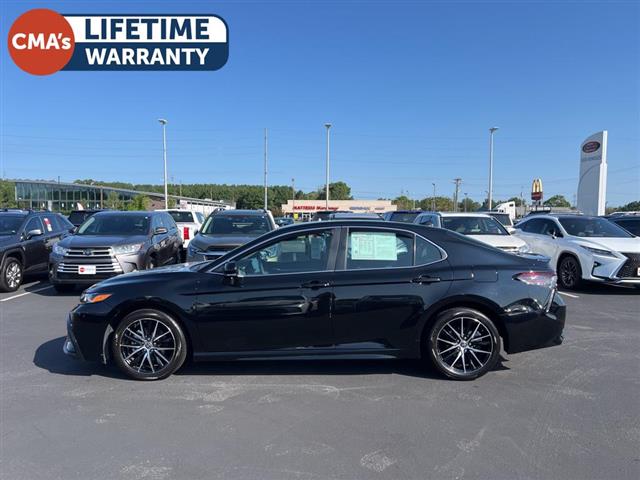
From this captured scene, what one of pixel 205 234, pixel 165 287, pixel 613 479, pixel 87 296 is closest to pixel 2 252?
pixel 205 234

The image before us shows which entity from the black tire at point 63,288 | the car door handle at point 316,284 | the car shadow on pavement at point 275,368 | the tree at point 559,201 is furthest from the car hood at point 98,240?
the tree at point 559,201

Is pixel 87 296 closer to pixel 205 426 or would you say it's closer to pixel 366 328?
pixel 205 426

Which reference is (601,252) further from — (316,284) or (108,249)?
(108,249)

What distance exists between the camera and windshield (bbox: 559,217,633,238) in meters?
9.99

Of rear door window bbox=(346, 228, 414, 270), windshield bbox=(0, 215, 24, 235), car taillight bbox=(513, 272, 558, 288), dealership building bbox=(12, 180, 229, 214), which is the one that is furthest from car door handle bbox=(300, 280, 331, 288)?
dealership building bbox=(12, 180, 229, 214)

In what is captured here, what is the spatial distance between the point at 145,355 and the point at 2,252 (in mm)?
6838

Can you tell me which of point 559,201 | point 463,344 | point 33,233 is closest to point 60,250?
point 33,233

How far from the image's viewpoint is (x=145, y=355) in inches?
176

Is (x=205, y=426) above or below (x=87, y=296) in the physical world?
below

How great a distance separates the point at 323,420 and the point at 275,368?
1.28 m

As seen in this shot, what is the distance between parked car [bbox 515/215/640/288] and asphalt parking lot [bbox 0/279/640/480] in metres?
4.49

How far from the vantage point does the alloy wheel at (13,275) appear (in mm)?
9334

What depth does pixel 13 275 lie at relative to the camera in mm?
9492

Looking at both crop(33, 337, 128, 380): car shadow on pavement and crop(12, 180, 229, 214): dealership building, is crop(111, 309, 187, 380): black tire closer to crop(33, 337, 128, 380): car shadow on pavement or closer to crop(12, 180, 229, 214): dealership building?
crop(33, 337, 128, 380): car shadow on pavement
